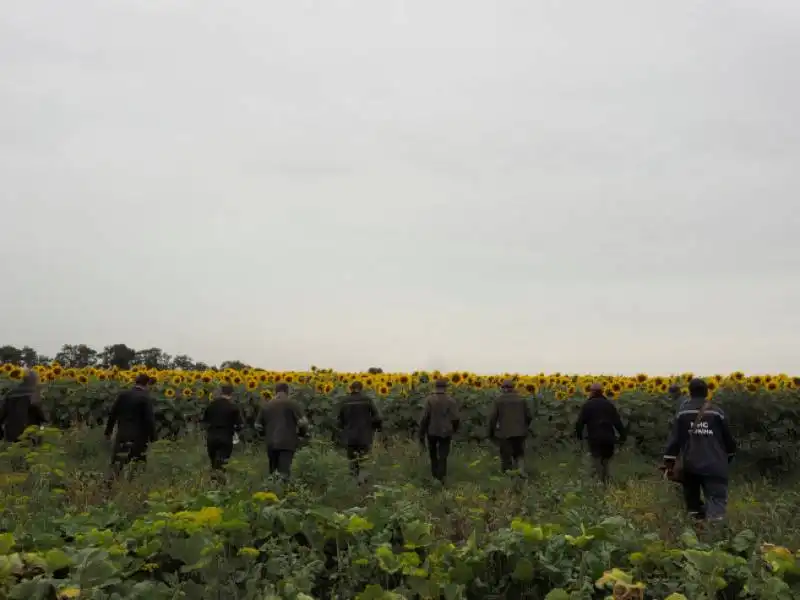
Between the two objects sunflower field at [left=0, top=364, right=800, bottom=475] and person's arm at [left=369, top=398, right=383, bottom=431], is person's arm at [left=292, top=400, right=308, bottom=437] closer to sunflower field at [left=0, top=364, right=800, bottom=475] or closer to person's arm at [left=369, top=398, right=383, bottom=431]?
person's arm at [left=369, top=398, right=383, bottom=431]

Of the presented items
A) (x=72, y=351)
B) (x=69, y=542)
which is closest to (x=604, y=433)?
(x=69, y=542)

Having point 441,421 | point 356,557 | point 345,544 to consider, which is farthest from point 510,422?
point 356,557

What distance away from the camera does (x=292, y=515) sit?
573 cm

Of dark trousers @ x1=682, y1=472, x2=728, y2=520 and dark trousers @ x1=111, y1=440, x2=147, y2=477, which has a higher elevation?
dark trousers @ x1=682, y1=472, x2=728, y2=520

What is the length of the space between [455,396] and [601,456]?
251 inches

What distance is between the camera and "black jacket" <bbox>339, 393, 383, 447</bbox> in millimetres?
13883

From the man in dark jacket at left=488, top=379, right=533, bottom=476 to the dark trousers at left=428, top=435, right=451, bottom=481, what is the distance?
911 millimetres

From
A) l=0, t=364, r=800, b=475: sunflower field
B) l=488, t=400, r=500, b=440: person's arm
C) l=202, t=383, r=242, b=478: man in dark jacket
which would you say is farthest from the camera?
l=0, t=364, r=800, b=475: sunflower field

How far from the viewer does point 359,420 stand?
45.8 feet

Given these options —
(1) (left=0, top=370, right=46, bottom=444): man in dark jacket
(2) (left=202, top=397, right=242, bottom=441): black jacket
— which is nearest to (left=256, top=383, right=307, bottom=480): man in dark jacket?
(2) (left=202, top=397, right=242, bottom=441): black jacket

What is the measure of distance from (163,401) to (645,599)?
56.3 ft

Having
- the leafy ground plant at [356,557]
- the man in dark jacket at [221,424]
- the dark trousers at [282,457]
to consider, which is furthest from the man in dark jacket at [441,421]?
the leafy ground plant at [356,557]

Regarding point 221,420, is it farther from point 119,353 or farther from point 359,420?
point 119,353

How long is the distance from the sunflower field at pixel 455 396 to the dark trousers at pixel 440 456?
4.67m
